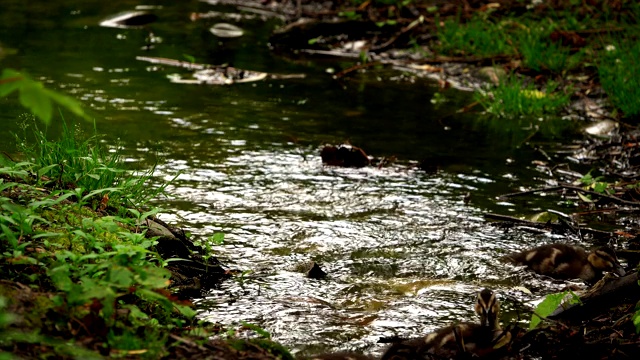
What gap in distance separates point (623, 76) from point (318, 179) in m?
4.40

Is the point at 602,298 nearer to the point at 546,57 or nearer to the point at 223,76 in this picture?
the point at 546,57

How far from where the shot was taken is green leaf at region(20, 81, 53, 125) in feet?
7.70

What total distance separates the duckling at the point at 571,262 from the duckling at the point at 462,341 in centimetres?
→ 134

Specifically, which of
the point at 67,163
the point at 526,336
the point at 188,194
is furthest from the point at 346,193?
the point at 526,336

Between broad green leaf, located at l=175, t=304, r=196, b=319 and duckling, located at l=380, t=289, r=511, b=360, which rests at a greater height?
broad green leaf, located at l=175, t=304, r=196, b=319

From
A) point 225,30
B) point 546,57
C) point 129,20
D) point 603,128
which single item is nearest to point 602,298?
A: point 603,128

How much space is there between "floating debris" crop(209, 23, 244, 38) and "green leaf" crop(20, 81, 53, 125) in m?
12.7

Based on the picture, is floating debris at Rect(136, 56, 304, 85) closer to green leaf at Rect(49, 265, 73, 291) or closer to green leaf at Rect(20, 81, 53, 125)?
green leaf at Rect(49, 265, 73, 291)

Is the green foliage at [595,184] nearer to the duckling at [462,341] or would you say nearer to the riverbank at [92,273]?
the duckling at [462,341]

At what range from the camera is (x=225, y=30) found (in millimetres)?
15227

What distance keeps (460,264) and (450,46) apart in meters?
8.01

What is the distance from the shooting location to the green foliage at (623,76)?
30.0 feet

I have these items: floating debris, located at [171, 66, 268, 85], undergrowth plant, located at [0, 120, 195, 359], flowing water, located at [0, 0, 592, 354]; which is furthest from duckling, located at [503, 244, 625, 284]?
floating debris, located at [171, 66, 268, 85]

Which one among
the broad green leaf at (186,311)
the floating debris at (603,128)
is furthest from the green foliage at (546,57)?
the broad green leaf at (186,311)
